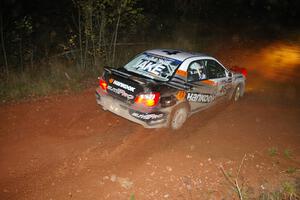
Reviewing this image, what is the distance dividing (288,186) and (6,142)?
501cm

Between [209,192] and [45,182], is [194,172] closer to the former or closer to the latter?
[209,192]

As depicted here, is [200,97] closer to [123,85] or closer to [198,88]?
[198,88]

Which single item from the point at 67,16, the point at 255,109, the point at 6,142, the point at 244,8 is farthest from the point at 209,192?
the point at 244,8

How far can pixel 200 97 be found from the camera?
24.2 ft

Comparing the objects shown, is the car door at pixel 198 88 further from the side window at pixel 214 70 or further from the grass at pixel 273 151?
the grass at pixel 273 151

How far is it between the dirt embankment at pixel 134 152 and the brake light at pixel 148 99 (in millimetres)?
836

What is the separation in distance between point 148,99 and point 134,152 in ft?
3.35

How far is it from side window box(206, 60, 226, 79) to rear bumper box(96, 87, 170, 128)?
1.76 m

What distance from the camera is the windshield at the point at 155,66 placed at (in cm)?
685

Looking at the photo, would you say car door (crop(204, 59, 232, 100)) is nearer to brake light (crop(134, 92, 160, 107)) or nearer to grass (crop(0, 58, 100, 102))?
brake light (crop(134, 92, 160, 107))

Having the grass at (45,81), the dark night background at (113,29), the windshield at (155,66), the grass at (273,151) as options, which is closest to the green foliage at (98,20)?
the dark night background at (113,29)

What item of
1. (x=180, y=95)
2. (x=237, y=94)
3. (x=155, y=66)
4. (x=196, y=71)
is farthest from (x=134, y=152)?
(x=237, y=94)

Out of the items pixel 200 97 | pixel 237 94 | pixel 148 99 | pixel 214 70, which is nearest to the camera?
pixel 148 99

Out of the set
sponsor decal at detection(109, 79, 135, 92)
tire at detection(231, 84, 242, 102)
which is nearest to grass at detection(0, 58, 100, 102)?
sponsor decal at detection(109, 79, 135, 92)
